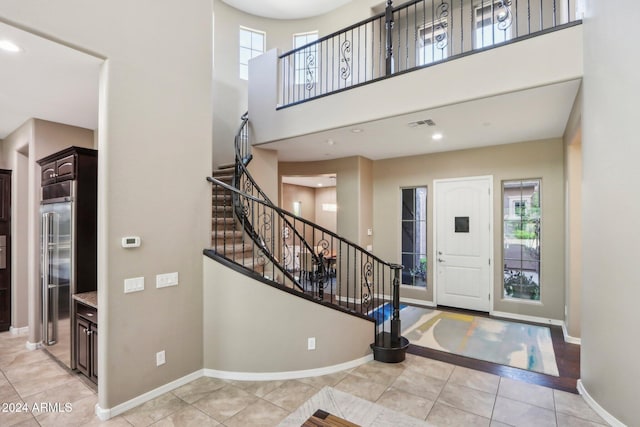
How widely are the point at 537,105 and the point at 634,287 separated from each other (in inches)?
86.1

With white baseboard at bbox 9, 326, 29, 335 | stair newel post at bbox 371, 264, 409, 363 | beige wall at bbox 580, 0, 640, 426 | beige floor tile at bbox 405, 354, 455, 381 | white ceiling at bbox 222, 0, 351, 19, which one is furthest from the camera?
white ceiling at bbox 222, 0, 351, 19

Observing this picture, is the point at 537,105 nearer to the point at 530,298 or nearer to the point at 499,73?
the point at 499,73

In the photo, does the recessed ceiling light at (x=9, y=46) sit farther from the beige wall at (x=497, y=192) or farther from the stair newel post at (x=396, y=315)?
the beige wall at (x=497, y=192)

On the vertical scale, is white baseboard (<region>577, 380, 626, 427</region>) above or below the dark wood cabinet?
below

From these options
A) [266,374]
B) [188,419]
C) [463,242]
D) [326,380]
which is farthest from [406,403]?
[463,242]

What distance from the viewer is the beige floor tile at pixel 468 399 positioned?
2.65m

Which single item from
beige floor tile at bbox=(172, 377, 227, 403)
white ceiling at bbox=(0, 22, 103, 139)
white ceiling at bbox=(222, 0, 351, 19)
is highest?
white ceiling at bbox=(222, 0, 351, 19)

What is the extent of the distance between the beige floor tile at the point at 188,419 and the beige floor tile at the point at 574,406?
9.45 ft

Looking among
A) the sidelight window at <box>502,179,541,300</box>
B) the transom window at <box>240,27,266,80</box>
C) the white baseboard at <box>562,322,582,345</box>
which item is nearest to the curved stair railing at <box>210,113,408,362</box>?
the transom window at <box>240,27,266,80</box>

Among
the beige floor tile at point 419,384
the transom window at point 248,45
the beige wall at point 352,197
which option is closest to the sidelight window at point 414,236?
the beige wall at point 352,197

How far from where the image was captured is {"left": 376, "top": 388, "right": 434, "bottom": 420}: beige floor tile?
2.59 m

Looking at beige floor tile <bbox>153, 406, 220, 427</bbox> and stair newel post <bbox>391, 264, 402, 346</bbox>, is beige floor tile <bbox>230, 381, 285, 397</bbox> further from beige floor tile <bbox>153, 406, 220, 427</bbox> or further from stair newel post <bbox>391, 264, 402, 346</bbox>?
stair newel post <bbox>391, 264, 402, 346</bbox>

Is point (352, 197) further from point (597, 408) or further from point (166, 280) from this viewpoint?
point (597, 408)

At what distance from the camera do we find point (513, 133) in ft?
15.0
